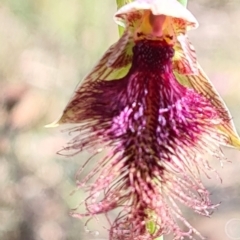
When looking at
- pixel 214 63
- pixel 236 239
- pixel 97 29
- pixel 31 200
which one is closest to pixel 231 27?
pixel 214 63

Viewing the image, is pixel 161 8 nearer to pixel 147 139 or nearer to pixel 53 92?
pixel 147 139

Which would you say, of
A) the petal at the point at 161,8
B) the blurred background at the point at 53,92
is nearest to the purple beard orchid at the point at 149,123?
the petal at the point at 161,8

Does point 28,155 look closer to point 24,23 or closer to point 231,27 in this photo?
point 24,23

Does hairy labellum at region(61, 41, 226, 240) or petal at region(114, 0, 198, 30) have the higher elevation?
petal at region(114, 0, 198, 30)

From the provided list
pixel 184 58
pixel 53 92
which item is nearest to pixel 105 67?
pixel 184 58

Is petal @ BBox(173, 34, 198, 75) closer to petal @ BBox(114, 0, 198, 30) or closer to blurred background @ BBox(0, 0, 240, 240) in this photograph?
petal @ BBox(114, 0, 198, 30)

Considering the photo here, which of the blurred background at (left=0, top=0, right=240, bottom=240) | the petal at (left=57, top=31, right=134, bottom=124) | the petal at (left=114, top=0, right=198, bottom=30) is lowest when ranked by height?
the blurred background at (left=0, top=0, right=240, bottom=240)

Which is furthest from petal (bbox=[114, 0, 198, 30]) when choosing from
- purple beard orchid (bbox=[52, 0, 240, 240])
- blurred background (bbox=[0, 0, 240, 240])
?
blurred background (bbox=[0, 0, 240, 240])
